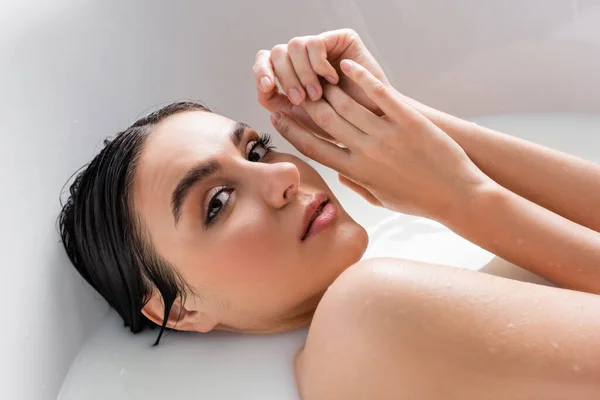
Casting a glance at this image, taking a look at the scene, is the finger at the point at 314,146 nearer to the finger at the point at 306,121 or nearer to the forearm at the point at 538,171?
the finger at the point at 306,121

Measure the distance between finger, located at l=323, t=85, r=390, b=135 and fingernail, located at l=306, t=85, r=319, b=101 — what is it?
2 centimetres

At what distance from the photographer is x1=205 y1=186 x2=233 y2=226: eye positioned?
0.83 meters

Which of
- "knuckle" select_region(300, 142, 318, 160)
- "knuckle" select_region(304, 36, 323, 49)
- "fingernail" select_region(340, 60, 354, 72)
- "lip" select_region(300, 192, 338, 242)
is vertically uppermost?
"knuckle" select_region(304, 36, 323, 49)

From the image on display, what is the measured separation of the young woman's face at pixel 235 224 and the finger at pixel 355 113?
0.38 ft

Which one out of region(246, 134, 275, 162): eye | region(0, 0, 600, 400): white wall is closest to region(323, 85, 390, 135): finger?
region(246, 134, 275, 162): eye

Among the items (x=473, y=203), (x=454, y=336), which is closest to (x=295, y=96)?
(x=473, y=203)

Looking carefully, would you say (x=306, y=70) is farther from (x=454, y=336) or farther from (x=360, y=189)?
(x=454, y=336)

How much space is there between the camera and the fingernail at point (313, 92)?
91 centimetres

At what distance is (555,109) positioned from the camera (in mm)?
1441

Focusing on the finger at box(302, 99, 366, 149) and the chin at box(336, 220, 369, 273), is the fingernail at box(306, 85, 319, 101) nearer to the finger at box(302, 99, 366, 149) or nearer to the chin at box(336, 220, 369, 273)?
the finger at box(302, 99, 366, 149)

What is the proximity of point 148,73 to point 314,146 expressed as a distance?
1.43ft

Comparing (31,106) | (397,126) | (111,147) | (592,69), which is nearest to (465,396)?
(397,126)

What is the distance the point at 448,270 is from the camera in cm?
71

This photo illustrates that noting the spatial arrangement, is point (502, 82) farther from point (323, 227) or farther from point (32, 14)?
point (32, 14)
